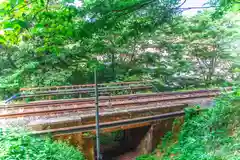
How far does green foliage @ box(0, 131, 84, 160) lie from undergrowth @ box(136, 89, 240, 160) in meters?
3.07

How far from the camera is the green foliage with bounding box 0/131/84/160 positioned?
3857mm

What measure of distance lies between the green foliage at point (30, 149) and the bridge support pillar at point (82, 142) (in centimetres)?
39

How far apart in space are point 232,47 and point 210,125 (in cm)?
852

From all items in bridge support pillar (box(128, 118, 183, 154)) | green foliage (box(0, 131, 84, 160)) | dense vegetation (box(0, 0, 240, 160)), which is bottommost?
bridge support pillar (box(128, 118, 183, 154))

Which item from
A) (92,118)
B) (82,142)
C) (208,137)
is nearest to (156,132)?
(208,137)

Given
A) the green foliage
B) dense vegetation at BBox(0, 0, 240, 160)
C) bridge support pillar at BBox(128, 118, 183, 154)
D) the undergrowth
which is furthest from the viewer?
bridge support pillar at BBox(128, 118, 183, 154)

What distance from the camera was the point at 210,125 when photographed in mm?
5602

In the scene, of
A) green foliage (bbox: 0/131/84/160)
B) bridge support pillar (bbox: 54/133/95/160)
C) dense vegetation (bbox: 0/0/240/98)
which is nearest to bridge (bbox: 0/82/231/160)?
bridge support pillar (bbox: 54/133/95/160)

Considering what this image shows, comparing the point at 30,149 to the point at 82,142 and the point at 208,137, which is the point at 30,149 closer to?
the point at 82,142

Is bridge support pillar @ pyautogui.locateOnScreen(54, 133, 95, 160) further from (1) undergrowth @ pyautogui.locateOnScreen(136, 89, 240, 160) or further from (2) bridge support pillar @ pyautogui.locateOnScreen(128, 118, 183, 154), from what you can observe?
(2) bridge support pillar @ pyautogui.locateOnScreen(128, 118, 183, 154)

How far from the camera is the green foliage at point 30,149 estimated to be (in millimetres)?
3857

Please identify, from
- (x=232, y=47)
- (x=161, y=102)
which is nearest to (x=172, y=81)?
(x=232, y=47)

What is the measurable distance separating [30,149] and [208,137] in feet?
15.4

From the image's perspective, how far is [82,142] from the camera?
218 inches
